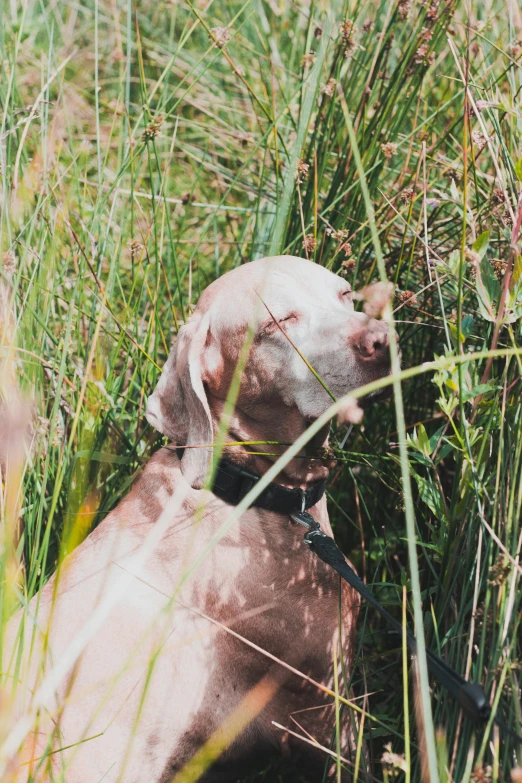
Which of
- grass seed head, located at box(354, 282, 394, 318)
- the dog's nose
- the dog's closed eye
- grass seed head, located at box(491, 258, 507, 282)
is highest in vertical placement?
grass seed head, located at box(354, 282, 394, 318)

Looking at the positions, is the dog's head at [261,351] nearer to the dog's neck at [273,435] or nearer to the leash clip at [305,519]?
the dog's neck at [273,435]

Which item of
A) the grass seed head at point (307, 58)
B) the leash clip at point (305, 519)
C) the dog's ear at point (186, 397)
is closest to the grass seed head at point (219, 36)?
the grass seed head at point (307, 58)

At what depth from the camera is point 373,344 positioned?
219 cm

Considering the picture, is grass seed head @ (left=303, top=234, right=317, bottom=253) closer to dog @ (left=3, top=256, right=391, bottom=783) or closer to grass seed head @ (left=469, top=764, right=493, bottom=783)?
dog @ (left=3, top=256, right=391, bottom=783)

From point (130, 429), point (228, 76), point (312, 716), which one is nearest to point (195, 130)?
point (228, 76)

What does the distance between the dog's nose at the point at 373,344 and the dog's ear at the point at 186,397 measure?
0.50m

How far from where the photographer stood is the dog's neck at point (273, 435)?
247cm

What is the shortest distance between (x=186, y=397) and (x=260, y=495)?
0.38m

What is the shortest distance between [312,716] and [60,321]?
1742 millimetres

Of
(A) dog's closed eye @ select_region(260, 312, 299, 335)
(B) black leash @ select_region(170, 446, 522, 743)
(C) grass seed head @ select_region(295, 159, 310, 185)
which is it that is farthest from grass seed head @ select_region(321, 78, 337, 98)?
(B) black leash @ select_region(170, 446, 522, 743)

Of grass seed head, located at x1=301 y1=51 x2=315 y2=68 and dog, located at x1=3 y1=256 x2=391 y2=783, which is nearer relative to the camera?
dog, located at x1=3 y1=256 x2=391 y2=783

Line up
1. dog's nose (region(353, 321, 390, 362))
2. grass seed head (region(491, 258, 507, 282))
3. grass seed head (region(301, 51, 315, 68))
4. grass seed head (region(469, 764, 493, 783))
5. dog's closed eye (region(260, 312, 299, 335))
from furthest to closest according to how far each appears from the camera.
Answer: grass seed head (region(301, 51, 315, 68)) → dog's closed eye (region(260, 312, 299, 335)) → dog's nose (region(353, 321, 390, 362)) → grass seed head (region(491, 258, 507, 282)) → grass seed head (region(469, 764, 493, 783))

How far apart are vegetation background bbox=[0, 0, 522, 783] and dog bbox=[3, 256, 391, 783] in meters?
0.17

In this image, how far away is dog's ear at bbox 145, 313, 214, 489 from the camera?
7.68 ft
